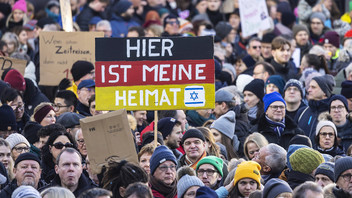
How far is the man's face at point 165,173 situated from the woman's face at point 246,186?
725 millimetres

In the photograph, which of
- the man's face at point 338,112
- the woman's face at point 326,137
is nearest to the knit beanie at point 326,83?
the man's face at point 338,112

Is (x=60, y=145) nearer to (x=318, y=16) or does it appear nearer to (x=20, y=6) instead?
(x=20, y=6)

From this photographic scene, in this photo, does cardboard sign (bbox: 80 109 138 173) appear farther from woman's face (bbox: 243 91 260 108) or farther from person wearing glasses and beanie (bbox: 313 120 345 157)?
woman's face (bbox: 243 91 260 108)

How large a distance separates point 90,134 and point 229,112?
3.31 metres

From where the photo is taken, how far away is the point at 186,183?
396 inches

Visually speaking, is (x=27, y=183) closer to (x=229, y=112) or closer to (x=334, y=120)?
(x=229, y=112)

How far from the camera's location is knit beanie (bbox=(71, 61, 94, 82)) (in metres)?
14.7

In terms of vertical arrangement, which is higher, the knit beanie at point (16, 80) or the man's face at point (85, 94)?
the knit beanie at point (16, 80)

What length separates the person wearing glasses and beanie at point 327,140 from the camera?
42.4 ft

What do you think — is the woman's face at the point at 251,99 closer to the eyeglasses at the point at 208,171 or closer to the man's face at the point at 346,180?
the eyeglasses at the point at 208,171

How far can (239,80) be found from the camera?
635 inches

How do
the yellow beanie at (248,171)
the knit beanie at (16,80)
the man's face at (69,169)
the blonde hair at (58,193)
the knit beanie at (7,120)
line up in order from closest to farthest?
the blonde hair at (58,193)
the man's face at (69,169)
the yellow beanie at (248,171)
the knit beanie at (7,120)
the knit beanie at (16,80)

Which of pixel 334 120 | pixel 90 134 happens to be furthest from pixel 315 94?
pixel 90 134

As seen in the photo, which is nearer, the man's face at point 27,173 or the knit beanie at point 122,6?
the man's face at point 27,173
